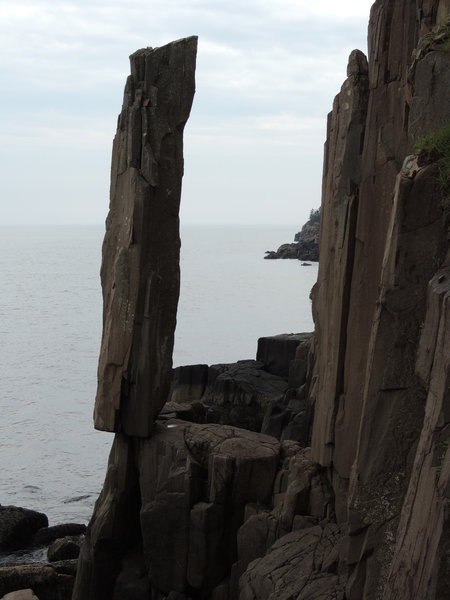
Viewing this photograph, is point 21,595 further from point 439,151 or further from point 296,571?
point 439,151

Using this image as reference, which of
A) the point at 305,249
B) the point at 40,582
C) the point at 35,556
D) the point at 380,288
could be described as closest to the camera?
the point at 380,288

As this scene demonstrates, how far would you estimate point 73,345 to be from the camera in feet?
217

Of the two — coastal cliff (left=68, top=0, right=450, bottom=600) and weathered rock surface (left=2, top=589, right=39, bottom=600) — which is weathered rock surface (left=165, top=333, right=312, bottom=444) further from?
weathered rock surface (left=2, top=589, right=39, bottom=600)

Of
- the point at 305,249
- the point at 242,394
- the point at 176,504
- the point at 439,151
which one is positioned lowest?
the point at 176,504

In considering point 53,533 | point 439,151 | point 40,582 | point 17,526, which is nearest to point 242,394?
point 53,533

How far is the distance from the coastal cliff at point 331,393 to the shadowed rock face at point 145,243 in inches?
1.3

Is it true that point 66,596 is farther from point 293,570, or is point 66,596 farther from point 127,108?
point 127,108

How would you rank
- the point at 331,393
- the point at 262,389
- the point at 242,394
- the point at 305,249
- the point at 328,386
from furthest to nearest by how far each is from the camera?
the point at 305,249 → the point at 262,389 → the point at 242,394 → the point at 328,386 → the point at 331,393

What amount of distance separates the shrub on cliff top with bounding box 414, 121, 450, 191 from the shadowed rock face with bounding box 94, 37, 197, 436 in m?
7.22

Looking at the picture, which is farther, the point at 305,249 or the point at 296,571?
the point at 305,249

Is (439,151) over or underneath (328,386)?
over

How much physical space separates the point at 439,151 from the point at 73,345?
56545 millimetres

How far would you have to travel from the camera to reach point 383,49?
48.7ft

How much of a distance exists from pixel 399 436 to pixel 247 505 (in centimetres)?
578
